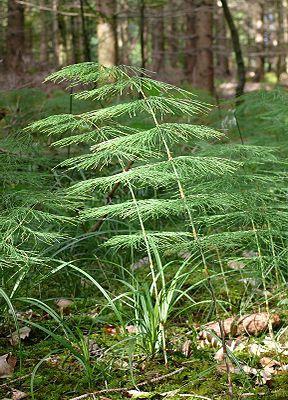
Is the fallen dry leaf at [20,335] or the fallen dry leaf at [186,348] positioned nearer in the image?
the fallen dry leaf at [186,348]

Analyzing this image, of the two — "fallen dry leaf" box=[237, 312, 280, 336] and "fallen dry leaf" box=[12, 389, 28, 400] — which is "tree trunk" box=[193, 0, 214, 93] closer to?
"fallen dry leaf" box=[237, 312, 280, 336]

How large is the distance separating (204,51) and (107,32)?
2478 mm

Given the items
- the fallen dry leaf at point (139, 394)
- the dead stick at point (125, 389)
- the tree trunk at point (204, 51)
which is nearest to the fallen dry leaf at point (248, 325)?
the dead stick at point (125, 389)

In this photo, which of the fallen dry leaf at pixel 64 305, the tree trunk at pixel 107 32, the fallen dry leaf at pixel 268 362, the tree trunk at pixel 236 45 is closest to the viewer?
the fallen dry leaf at pixel 268 362

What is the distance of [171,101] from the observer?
71.0 inches

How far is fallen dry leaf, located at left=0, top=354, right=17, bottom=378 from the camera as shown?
6.61 feet

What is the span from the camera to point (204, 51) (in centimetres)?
873

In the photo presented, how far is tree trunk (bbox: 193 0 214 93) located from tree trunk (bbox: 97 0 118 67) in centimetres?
216

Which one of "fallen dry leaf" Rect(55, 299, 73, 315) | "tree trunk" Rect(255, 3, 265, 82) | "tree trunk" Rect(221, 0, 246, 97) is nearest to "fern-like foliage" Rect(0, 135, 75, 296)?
"fallen dry leaf" Rect(55, 299, 73, 315)

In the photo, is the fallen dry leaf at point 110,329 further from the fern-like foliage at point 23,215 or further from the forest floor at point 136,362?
the fern-like foliage at point 23,215

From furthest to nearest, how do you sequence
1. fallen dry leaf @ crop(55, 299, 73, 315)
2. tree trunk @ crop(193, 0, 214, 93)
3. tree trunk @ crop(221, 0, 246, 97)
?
tree trunk @ crop(193, 0, 214, 93) → tree trunk @ crop(221, 0, 246, 97) → fallen dry leaf @ crop(55, 299, 73, 315)

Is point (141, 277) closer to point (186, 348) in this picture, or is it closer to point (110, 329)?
point (110, 329)

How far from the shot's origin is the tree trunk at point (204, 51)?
8.63m

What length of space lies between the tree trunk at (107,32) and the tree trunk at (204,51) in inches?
85.2
